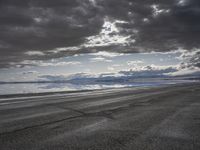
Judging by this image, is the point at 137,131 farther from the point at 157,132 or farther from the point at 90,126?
the point at 90,126

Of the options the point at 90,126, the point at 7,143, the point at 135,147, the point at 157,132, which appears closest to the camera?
the point at 135,147

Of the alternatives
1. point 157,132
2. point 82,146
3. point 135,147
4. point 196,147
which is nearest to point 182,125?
point 157,132

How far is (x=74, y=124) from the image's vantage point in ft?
25.9

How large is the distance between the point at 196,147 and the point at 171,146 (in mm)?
495

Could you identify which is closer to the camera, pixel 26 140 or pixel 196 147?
pixel 196 147

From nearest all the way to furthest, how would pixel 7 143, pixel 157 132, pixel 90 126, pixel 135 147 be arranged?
pixel 135 147
pixel 7 143
pixel 157 132
pixel 90 126

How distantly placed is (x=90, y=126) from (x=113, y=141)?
211 centimetres

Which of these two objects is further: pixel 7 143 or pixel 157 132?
pixel 157 132

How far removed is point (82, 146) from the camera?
518 centimetres

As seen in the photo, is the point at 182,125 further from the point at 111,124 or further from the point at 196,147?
the point at 196,147

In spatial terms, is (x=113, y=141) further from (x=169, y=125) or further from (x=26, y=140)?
(x=169, y=125)

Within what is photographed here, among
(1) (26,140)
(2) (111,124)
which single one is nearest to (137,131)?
(2) (111,124)

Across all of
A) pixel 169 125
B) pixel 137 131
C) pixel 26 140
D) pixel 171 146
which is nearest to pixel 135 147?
pixel 171 146

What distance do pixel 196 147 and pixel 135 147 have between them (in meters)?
1.26
